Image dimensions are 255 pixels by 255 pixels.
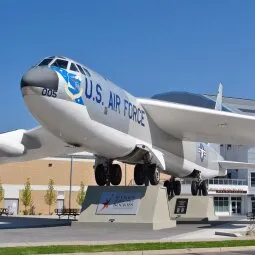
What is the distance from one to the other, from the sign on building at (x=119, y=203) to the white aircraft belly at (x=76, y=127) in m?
2.51

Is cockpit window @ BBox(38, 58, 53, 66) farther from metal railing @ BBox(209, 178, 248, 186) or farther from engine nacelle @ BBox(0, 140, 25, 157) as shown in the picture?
metal railing @ BBox(209, 178, 248, 186)

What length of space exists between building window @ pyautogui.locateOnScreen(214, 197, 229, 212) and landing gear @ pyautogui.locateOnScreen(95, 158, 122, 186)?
45102mm

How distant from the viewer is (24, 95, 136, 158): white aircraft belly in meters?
17.5

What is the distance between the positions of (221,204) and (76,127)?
173 feet

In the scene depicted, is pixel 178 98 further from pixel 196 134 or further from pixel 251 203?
pixel 196 134

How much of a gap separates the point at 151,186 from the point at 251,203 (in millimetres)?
51356

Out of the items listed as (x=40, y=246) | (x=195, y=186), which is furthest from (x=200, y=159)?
(x=40, y=246)

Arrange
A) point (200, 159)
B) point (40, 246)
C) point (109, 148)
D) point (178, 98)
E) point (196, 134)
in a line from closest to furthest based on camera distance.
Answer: point (40, 246) < point (109, 148) < point (196, 134) < point (200, 159) < point (178, 98)

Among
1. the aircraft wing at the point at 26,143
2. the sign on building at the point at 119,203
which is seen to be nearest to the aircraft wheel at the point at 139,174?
the sign on building at the point at 119,203

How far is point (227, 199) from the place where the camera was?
68750 mm

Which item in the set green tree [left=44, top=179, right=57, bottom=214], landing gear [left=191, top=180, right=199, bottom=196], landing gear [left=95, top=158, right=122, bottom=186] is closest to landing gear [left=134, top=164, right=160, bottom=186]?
landing gear [left=95, top=158, right=122, bottom=186]

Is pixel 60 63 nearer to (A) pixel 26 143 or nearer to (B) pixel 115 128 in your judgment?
(B) pixel 115 128

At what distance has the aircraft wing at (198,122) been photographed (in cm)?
2352

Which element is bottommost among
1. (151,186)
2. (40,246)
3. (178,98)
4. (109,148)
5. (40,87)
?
(40,246)
